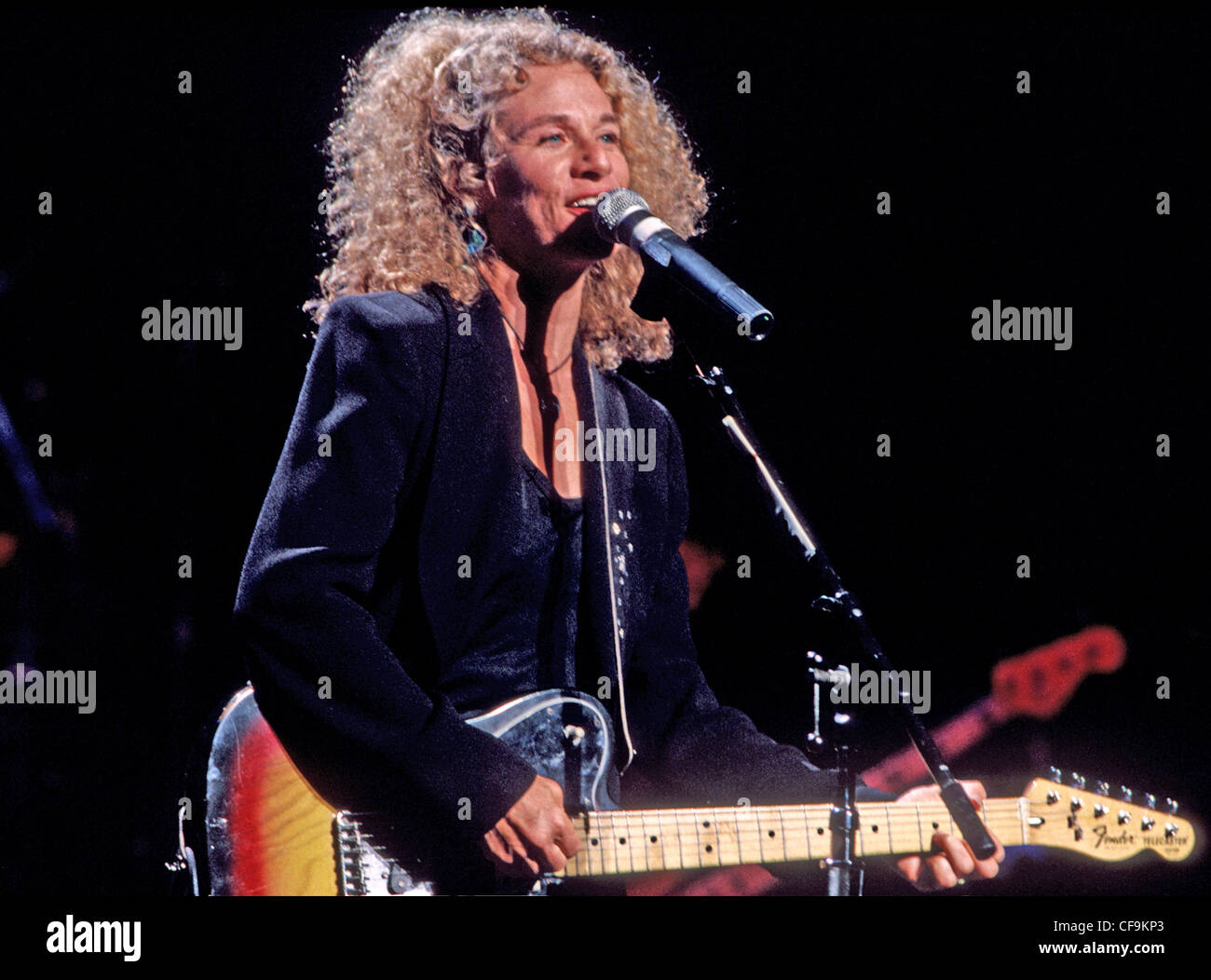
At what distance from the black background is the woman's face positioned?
44cm

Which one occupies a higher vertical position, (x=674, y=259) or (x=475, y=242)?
(x=475, y=242)

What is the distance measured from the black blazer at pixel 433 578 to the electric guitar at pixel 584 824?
60 millimetres

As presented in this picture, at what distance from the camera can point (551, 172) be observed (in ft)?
7.43

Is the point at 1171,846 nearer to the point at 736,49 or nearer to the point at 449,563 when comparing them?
the point at 449,563

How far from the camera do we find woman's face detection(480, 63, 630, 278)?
2.26 meters

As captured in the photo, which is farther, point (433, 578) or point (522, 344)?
point (522, 344)

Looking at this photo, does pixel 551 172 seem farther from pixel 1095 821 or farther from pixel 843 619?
pixel 1095 821

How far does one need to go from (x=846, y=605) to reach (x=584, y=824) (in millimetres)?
635

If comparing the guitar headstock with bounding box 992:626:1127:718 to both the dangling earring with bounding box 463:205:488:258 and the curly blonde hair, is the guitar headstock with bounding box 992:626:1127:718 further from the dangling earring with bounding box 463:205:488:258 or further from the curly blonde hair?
the dangling earring with bounding box 463:205:488:258

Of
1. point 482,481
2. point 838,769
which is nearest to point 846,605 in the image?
point 838,769

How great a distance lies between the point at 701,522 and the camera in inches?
107

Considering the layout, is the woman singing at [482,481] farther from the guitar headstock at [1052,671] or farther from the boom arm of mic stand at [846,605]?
the guitar headstock at [1052,671]

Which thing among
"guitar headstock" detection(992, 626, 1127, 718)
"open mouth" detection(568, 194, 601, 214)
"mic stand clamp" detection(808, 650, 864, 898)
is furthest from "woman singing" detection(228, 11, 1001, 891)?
"guitar headstock" detection(992, 626, 1127, 718)
